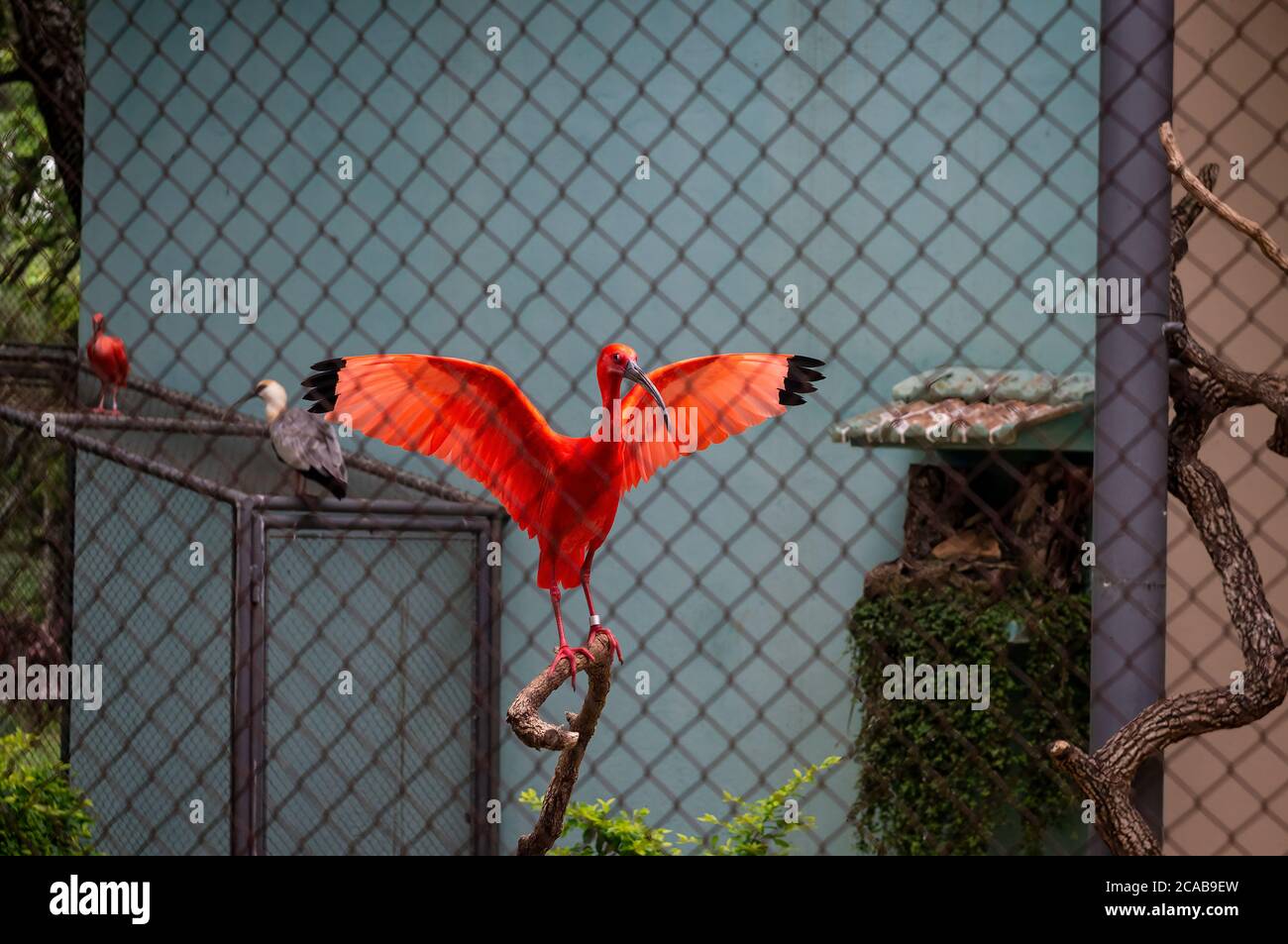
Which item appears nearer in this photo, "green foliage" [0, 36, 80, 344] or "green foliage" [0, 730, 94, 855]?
"green foliage" [0, 730, 94, 855]

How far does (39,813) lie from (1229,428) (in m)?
2.08

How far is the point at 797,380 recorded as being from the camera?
5.18 feet

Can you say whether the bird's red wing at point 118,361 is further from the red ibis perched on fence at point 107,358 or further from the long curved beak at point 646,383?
the long curved beak at point 646,383

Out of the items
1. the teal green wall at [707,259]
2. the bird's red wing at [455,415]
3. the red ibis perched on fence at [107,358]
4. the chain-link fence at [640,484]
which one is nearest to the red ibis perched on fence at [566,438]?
the bird's red wing at [455,415]

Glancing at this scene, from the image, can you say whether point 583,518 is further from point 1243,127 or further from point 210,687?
point 210,687

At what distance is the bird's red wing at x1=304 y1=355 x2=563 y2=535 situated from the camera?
1445mm

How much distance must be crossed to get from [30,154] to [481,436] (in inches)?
168

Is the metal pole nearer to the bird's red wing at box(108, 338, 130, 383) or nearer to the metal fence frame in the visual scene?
the metal fence frame

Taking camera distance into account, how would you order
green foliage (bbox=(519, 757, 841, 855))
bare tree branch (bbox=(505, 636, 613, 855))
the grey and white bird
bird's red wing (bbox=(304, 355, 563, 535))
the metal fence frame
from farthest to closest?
the grey and white bird
the metal fence frame
green foliage (bbox=(519, 757, 841, 855))
bird's red wing (bbox=(304, 355, 563, 535))
bare tree branch (bbox=(505, 636, 613, 855))

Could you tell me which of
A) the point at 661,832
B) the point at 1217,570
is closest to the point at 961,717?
the point at 661,832

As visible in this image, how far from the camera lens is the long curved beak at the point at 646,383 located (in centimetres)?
153

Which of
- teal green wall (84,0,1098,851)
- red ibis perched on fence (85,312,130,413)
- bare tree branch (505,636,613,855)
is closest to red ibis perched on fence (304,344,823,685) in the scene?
bare tree branch (505,636,613,855)

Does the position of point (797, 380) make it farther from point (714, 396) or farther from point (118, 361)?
point (118, 361)

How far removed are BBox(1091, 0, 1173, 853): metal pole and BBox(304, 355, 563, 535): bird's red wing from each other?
63 centimetres
